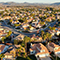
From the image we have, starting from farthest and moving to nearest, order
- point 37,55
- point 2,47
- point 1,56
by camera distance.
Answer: point 2,47, point 37,55, point 1,56

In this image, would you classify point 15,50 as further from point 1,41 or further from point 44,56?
point 1,41

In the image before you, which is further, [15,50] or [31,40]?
[31,40]

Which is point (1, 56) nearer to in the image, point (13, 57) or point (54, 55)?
point (13, 57)

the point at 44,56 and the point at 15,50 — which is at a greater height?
the point at 15,50

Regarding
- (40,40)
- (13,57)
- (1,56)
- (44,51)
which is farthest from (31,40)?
(1,56)

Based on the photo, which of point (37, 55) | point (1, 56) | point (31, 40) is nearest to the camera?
point (1, 56)

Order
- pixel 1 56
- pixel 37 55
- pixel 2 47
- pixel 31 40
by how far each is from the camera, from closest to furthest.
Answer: pixel 1 56 < pixel 37 55 < pixel 2 47 < pixel 31 40

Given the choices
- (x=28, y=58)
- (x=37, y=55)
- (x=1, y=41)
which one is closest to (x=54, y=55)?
(x=37, y=55)

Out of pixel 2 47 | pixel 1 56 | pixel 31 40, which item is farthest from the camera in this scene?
pixel 31 40

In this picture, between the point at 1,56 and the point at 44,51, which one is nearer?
the point at 1,56
